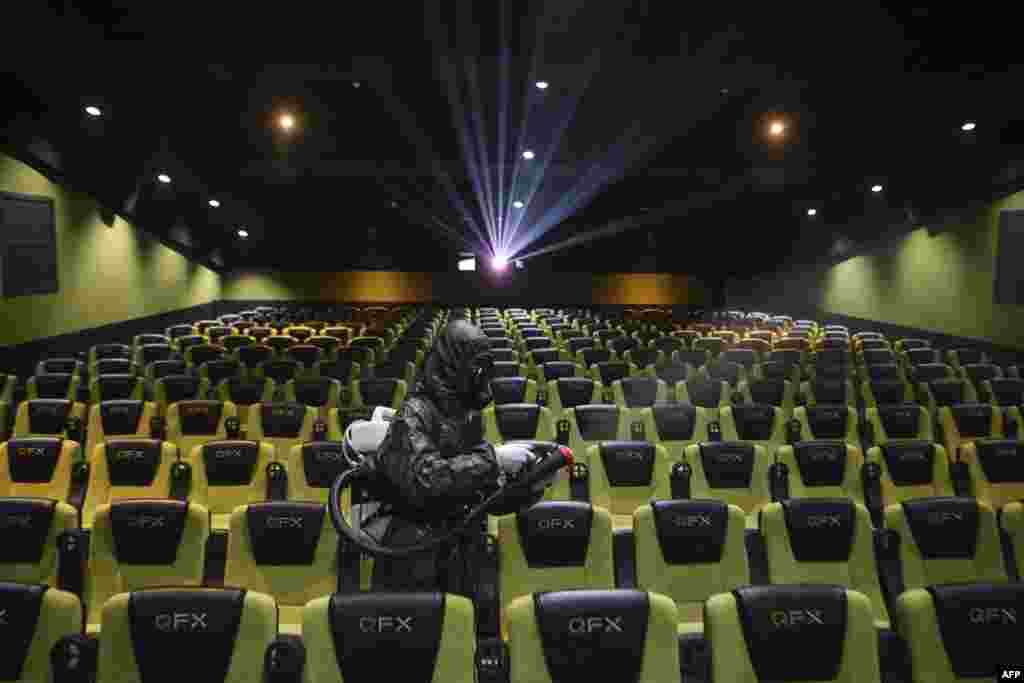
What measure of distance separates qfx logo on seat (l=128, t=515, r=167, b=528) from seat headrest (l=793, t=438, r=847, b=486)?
12.5 feet

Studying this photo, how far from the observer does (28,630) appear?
298cm

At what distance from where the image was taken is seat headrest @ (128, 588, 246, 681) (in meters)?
2.90

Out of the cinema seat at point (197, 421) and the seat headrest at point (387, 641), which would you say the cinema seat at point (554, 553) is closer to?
the seat headrest at point (387, 641)

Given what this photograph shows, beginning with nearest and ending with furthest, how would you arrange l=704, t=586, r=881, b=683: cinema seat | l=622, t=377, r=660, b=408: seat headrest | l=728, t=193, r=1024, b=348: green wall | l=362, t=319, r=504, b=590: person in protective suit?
l=362, t=319, r=504, b=590: person in protective suit → l=704, t=586, r=881, b=683: cinema seat → l=622, t=377, r=660, b=408: seat headrest → l=728, t=193, r=1024, b=348: green wall

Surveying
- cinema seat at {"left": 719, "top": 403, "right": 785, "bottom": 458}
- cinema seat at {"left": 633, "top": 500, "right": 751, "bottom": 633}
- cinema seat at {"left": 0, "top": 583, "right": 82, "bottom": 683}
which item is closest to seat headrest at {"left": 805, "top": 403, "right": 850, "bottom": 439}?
cinema seat at {"left": 719, "top": 403, "right": 785, "bottom": 458}

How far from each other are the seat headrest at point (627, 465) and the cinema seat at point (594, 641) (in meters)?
2.77

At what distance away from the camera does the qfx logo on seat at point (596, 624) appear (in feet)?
9.64

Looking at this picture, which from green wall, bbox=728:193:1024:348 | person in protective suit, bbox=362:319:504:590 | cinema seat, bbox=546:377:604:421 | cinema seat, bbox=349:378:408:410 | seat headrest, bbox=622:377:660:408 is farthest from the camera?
green wall, bbox=728:193:1024:348

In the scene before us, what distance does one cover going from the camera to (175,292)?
21.9 m

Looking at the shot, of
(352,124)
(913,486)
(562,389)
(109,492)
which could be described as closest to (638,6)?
(352,124)

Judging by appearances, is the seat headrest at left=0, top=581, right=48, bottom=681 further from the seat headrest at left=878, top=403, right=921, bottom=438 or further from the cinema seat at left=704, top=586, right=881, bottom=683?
the seat headrest at left=878, top=403, right=921, bottom=438

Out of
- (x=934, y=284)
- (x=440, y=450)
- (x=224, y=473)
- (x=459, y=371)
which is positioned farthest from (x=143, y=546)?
(x=934, y=284)

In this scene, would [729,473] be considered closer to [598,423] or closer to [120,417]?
[598,423]

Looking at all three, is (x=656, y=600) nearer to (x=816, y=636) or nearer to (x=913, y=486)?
(x=816, y=636)
